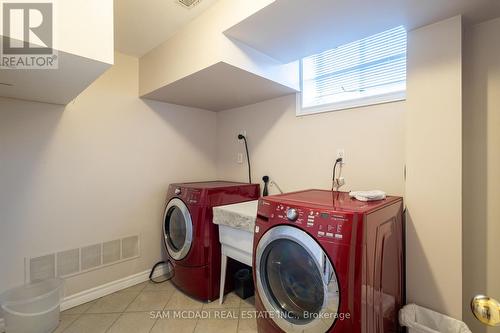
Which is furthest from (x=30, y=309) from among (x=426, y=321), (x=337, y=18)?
(x=337, y=18)

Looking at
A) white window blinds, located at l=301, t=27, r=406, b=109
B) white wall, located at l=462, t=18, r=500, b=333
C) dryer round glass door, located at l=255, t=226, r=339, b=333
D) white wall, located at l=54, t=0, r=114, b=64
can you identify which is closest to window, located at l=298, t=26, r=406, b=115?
white window blinds, located at l=301, t=27, r=406, b=109

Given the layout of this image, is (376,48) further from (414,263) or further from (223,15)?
(414,263)

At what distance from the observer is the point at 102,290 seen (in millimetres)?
2146

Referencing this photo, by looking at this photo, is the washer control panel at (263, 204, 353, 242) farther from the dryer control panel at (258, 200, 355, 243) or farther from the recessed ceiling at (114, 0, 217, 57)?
the recessed ceiling at (114, 0, 217, 57)

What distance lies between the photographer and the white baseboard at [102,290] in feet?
6.46

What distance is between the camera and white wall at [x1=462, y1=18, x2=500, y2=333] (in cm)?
134

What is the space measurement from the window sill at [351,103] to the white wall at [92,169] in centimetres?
128

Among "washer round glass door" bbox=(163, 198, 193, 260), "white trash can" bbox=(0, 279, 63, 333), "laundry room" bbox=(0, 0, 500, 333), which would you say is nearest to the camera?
"laundry room" bbox=(0, 0, 500, 333)

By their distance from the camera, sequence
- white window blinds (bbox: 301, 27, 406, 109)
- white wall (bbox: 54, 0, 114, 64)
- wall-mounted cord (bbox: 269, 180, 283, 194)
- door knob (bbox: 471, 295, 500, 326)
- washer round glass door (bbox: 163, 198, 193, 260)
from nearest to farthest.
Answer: door knob (bbox: 471, 295, 500, 326) < white wall (bbox: 54, 0, 114, 64) < white window blinds (bbox: 301, 27, 406, 109) < washer round glass door (bbox: 163, 198, 193, 260) < wall-mounted cord (bbox: 269, 180, 283, 194)

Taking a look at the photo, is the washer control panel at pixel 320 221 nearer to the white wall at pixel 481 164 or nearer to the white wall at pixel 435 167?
the white wall at pixel 435 167

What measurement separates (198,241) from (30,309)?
1.16m

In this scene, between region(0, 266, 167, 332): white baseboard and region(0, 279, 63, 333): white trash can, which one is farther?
region(0, 266, 167, 332): white baseboard

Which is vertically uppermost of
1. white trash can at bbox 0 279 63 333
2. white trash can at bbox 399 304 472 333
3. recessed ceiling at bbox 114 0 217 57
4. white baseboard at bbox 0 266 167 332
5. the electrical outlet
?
recessed ceiling at bbox 114 0 217 57

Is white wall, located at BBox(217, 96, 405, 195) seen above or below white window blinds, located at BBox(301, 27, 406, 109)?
below
